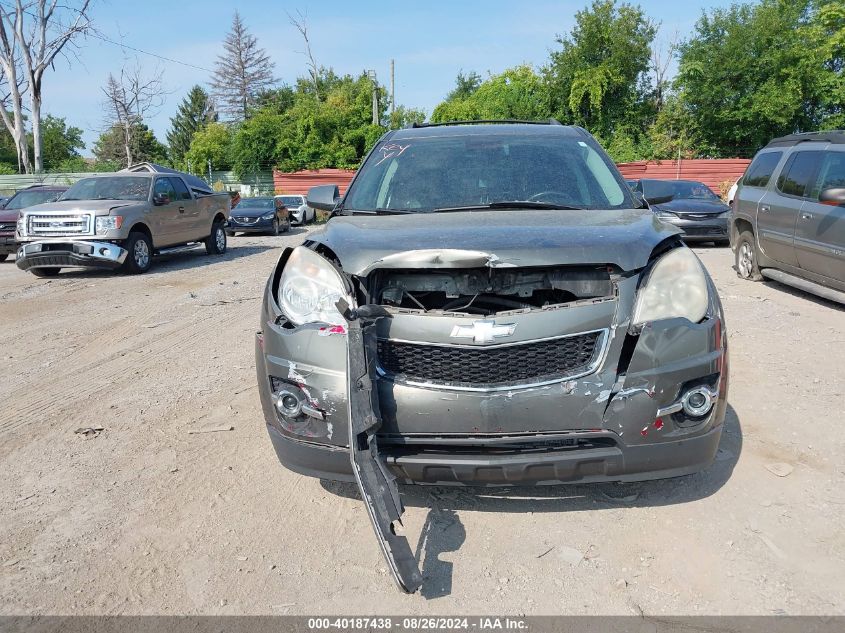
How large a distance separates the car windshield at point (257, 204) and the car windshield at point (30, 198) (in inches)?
298

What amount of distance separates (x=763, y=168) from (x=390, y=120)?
4169 centimetres

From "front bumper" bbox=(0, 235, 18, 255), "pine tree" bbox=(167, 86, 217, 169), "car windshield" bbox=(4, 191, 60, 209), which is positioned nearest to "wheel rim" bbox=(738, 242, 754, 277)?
A: "front bumper" bbox=(0, 235, 18, 255)

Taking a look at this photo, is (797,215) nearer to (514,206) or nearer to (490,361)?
(514,206)

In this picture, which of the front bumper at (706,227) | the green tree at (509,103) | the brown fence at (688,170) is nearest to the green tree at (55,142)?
the green tree at (509,103)

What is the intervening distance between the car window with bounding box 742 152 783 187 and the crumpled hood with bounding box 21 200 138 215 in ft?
33.2

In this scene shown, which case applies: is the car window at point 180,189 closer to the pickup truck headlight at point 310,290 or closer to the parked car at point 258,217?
the parked car at point 258,217

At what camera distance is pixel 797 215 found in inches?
314

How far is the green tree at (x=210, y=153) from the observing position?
48156 mm

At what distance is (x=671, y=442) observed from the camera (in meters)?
2.71

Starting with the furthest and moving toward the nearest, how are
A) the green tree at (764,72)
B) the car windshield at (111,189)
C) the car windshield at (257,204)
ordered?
the green tree at (764,72), the car windshield at (257,204), the car windshield at (111,189)

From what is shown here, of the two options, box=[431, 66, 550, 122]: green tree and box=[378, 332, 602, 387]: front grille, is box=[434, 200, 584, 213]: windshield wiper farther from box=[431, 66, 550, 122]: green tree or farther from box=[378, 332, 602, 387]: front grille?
box=[431, 66, 550, 122]: green tree

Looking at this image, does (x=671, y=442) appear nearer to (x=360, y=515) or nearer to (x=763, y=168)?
(x=360, y=515)

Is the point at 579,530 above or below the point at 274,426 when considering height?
below

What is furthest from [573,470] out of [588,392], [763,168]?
[763,168]
